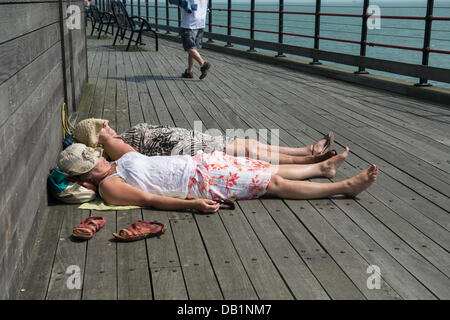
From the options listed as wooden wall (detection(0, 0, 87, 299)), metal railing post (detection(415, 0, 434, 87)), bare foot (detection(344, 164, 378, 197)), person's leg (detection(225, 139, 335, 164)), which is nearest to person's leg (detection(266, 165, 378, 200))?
bare foot (detection(344, 164, 378, 197))

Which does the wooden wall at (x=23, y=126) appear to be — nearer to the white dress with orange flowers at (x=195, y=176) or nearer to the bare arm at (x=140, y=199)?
the bare arm at (x=140, y=199)

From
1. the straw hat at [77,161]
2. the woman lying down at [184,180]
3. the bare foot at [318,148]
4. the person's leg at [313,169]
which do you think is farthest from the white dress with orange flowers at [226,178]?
the bare foot at [318,148]

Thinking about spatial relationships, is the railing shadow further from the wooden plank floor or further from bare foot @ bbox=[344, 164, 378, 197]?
bare foot @ bbox=[344, 164, 378, 197]

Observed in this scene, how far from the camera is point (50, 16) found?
3.50m

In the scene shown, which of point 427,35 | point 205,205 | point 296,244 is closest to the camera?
point 296,244

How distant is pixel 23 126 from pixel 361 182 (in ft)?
5.85

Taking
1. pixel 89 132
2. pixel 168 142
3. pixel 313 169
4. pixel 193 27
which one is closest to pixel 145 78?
pixel 193 27

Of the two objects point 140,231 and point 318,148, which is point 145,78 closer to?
point 318,148

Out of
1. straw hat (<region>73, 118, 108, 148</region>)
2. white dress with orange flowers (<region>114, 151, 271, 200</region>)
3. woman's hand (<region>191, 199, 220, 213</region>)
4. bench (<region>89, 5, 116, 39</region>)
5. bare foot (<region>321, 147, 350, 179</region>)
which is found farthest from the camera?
bench (<region>89, 5, 116, 39</region>)

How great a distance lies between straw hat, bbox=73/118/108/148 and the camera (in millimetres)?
3199

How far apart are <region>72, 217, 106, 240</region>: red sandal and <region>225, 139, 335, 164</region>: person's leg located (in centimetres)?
108

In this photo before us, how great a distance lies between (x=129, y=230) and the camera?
2.52 metres

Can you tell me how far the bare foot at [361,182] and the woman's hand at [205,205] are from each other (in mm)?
794
